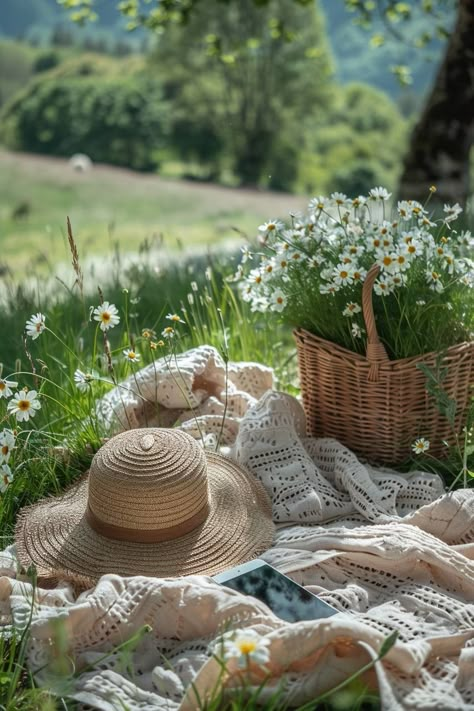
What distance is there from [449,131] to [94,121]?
2886 centimetres

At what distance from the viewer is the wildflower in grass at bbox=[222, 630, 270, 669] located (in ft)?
4.92

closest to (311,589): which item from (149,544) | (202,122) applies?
(149,544)

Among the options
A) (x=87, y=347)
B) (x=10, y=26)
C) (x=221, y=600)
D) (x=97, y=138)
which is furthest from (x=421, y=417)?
(x=10, y=26)

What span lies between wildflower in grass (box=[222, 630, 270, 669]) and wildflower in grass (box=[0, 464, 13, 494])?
0.74m

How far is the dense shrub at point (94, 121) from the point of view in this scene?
1255 inches

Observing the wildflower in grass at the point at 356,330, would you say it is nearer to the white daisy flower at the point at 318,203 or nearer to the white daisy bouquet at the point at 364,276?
the white daisy bouquet at the point at 364,276

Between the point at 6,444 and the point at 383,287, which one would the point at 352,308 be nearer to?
the point at 383,287

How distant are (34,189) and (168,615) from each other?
2233 cm

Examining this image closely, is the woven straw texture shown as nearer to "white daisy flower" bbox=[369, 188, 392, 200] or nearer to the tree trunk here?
"white daisy flower" bbox=[369, 188, 392, 200]

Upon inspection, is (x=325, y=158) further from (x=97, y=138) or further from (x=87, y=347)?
(x=87, y=347)

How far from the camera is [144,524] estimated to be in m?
2.31

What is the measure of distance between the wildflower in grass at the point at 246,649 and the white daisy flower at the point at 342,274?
4.07 feet

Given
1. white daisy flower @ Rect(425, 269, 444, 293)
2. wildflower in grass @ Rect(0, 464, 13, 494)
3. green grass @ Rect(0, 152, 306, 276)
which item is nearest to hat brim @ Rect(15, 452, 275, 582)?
wildflower in grass @ Rect(0, 464, 13, 494)

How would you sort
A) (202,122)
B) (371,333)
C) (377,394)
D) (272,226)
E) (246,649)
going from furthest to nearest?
(202,122) < (272,226) < (377,394) < (371,333) < (246,649)
